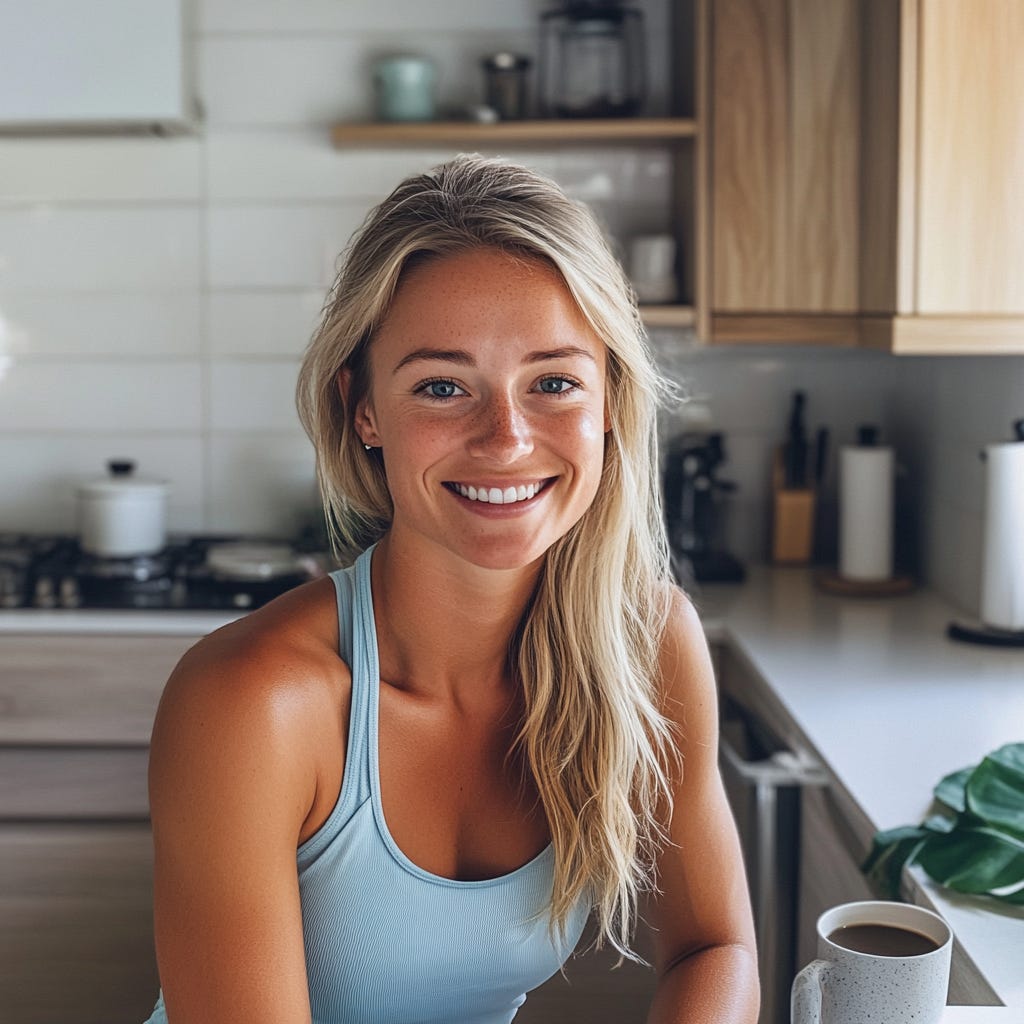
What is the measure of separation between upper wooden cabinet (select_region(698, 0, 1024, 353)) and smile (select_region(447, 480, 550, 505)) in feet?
3.87

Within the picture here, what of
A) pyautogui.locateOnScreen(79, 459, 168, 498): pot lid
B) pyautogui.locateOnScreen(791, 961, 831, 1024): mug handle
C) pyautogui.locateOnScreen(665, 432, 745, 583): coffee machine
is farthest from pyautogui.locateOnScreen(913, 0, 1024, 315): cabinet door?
pyautogui.locateOnScreen(79, 459, 168, 498): pot lid

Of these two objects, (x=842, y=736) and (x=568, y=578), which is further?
(x=842, y=736)

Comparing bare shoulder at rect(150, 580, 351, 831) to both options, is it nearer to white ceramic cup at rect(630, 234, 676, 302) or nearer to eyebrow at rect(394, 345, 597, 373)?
eyebrow at rect(394, 345, 597, 373)

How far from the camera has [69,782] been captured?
8.38ft

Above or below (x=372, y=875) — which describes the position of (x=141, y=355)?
above

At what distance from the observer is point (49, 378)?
10.2ft

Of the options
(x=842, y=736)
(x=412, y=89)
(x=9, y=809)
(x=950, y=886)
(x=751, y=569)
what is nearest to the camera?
(x=950, y=886)

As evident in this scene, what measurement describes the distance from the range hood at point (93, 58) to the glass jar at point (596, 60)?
80 cm

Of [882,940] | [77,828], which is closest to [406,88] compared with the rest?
[77,828]

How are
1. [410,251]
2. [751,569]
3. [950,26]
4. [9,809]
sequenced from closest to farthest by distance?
[410,251] < [950,26] < [9,809] < [751,569]

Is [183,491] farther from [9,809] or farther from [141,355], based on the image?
[9,809]

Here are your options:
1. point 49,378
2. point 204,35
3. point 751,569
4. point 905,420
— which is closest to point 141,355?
point 49,378

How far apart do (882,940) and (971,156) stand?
4.83ft

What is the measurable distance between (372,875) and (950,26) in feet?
5.16
